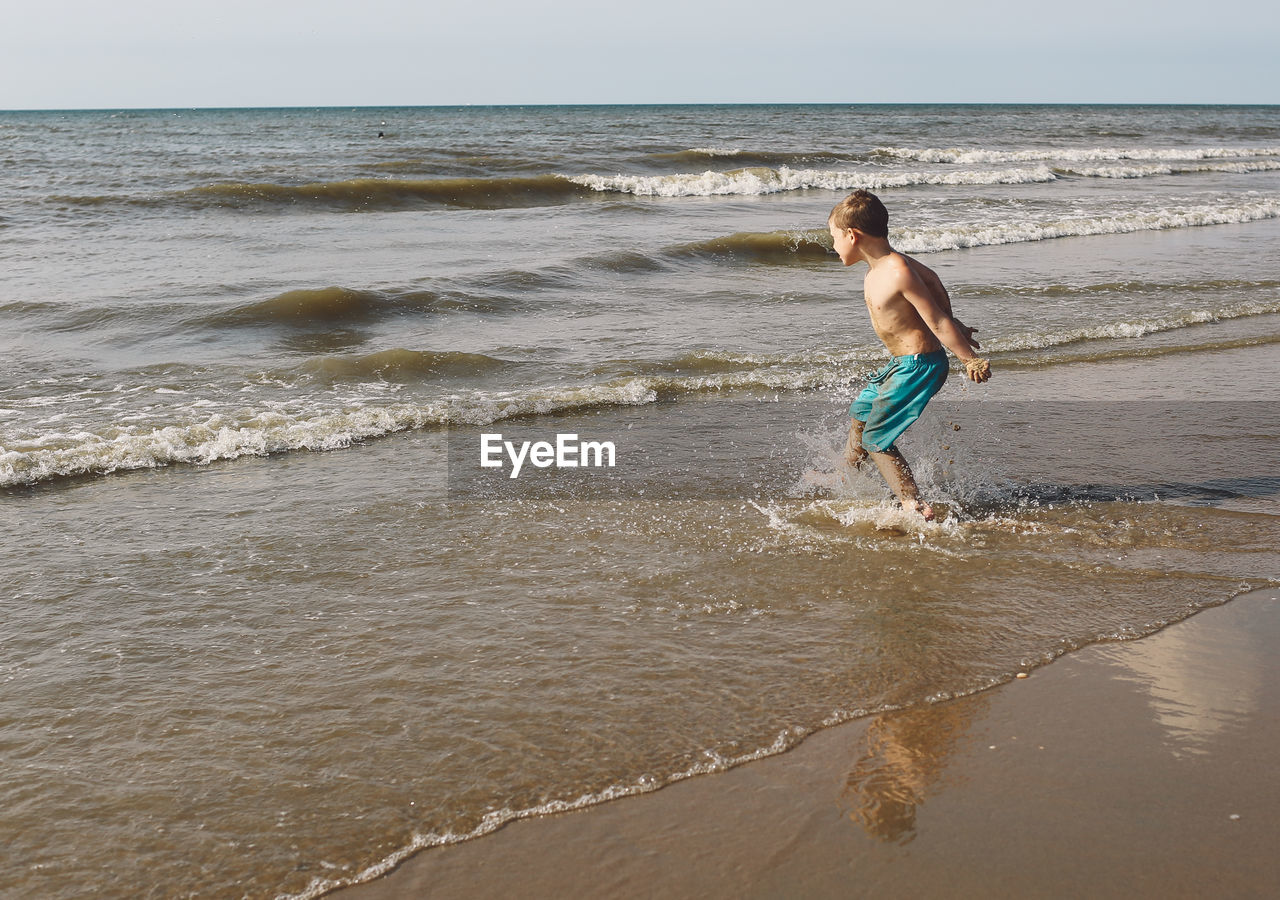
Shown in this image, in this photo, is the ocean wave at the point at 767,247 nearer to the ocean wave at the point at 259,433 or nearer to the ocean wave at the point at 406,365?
the ocean wave at the point at 406,365

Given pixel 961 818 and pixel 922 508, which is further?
pixel 922 508

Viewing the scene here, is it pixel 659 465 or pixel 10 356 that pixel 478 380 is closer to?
pixel 659 465

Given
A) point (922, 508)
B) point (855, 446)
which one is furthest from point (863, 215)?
point (922, 508)

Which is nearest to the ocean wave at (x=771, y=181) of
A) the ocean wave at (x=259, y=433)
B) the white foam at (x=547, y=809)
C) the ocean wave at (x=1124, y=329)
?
the ocean wave at (x=1124, y=329)

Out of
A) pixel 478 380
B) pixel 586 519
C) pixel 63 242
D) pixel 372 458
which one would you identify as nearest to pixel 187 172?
pixel 63 242

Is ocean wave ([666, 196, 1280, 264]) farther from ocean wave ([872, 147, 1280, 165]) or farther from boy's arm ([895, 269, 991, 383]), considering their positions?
ocean wave ([872, 147, 1280, 165])

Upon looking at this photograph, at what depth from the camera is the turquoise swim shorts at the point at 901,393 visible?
15.7ft

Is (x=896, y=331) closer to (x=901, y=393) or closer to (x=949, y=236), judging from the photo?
(x=901, y=393)

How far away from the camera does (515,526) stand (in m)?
5.01

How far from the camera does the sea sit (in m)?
3.00

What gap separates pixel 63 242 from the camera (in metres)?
14.2

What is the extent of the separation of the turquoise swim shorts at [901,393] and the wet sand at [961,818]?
165 cm

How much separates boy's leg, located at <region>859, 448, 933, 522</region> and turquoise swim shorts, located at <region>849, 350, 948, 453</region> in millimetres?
51

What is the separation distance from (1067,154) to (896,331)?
105 ft
